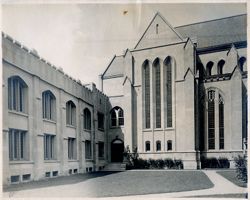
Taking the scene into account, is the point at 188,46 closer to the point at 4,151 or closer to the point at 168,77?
the point at 168,77

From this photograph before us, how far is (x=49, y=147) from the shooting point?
540 inches

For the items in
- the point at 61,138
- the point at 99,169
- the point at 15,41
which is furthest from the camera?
the point at 99,169

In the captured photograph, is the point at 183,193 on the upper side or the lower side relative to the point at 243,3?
lower

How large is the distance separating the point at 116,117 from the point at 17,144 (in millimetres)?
7377

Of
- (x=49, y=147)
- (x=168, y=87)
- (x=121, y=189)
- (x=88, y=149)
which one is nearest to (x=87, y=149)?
(x=88, y=149)

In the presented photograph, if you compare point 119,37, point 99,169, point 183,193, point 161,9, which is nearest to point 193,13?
point 161,9

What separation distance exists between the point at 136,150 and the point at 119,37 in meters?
8.88

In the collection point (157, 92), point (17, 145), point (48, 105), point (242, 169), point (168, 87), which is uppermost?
point (168, 87)

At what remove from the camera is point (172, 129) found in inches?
753

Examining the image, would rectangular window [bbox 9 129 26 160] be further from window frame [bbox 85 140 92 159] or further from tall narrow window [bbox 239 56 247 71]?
tall narrow window [bbox 239 56 247 71]

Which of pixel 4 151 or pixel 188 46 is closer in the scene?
pixel 4 151

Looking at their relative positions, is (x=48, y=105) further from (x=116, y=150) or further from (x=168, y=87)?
(x=168, y=87)

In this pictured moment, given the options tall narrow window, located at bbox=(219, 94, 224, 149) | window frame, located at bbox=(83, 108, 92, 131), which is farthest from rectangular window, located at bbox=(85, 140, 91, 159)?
tall narrow window, located at bbox=(219, 94, 224, 149)

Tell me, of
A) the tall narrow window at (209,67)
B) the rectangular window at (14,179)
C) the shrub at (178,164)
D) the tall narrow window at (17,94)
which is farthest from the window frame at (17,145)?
the tall narrow window at (209,67)
